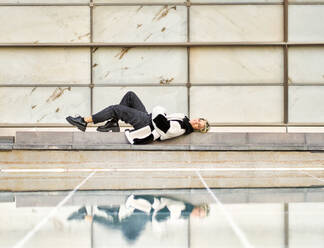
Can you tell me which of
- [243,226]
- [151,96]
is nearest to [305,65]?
[151,96]

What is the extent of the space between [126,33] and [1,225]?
10.8m

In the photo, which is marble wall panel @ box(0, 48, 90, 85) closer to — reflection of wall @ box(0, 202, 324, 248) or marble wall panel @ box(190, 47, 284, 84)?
marble wall panel @ box(190, 47, 284, 84)

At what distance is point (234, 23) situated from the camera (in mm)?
14664

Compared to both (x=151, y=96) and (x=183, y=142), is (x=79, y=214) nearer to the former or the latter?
(x=183, y=142)

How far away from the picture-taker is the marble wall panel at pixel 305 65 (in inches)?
579

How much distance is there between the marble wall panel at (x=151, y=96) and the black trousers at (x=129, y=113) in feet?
14.1

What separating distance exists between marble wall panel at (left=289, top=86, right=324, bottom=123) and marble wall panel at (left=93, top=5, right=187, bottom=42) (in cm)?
300

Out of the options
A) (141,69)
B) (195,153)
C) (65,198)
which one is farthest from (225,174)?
(141,69)

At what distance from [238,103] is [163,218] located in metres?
10.4

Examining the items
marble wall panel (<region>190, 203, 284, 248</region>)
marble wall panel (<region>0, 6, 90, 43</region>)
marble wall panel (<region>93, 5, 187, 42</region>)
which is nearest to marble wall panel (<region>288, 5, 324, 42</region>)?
marble wall panel (<region>93, 5, 187, 42</region>)

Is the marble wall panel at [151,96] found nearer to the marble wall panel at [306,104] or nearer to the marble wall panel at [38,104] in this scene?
the marble wall panel at [38,104]

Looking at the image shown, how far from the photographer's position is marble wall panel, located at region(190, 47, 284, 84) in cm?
1467

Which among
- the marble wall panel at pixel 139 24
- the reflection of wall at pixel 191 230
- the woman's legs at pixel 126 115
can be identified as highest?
the marble wall panel at pixel 139 24

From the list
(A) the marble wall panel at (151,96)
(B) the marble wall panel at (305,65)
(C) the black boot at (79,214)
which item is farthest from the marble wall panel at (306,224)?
(B) the marble wall panel at (305,65)
